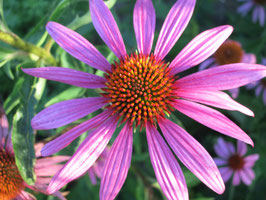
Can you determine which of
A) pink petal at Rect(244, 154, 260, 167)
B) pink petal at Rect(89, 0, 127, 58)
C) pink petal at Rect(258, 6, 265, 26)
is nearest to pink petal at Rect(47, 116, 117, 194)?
pink petal at Rect(89, 0, 127, 58)

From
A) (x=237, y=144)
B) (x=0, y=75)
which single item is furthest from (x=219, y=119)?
(x=0, y=75)

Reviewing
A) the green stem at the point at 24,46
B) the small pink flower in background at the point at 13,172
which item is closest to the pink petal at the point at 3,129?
the small pink flower in background at the point at 13,172

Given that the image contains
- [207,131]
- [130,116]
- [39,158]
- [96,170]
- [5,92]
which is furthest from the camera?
[207,131]

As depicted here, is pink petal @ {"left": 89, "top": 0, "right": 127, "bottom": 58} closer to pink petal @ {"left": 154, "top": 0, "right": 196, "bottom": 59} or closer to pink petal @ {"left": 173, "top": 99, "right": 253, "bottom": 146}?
pink petal @ {"left": 154, "top": 0, "right": 196, "bottom": 59}

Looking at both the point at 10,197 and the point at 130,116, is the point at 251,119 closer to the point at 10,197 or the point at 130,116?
the point at 130,116

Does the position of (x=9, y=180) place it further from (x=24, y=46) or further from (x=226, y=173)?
(x=226, y=173)

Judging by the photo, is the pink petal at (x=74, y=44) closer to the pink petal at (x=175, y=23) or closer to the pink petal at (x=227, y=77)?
the pink petal at (x=175, y=23)

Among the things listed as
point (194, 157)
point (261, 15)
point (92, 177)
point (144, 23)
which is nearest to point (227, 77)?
point (194, 157)
